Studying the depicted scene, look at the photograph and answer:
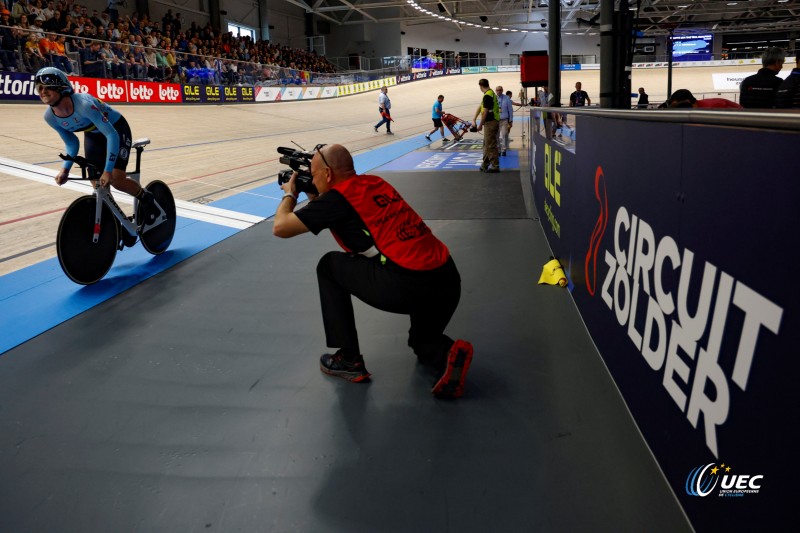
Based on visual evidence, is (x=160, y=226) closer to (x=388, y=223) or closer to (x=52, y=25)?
(x=388, y=223)

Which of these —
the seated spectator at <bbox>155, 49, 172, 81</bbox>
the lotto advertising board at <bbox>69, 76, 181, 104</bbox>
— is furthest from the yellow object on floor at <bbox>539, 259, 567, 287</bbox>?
the seated spectator at <bbox>155, 49, 172, 81</bbox>

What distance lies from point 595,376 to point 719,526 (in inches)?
52.1

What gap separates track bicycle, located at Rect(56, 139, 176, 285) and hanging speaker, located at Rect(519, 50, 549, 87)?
25.4ft

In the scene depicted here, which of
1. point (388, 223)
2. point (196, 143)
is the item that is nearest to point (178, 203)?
point (196, 143)

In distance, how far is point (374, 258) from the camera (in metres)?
2.71

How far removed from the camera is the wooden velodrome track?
6.32 meters

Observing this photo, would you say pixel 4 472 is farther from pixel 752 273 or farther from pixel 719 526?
pixel 752 273

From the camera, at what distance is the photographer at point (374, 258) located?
2584 millimetres

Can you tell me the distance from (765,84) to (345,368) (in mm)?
5125

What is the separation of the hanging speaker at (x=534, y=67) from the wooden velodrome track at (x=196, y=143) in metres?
5.20

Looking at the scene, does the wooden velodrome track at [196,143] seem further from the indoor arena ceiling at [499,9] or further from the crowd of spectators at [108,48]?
the indoor arena ceiling at [499,9]

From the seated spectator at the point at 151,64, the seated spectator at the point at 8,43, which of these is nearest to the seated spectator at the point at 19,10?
the seated spectator at the point at 8,43

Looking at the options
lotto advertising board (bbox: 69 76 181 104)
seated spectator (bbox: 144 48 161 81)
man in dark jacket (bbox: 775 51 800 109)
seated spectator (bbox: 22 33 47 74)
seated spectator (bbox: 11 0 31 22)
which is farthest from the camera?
seated spectator (bbox: 144 48 161 81)

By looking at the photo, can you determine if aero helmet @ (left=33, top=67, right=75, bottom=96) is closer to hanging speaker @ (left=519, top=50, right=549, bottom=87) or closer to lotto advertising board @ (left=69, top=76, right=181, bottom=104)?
hanging speaker @ (left=519, top=50, right=549, bottom=87)
